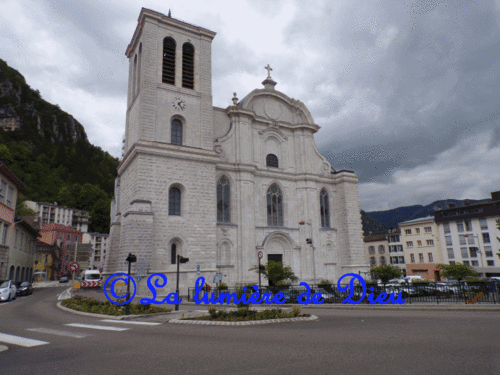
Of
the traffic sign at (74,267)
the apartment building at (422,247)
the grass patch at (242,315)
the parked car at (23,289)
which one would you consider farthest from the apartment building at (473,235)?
the parked car at (23,289)

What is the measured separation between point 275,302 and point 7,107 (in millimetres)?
112610

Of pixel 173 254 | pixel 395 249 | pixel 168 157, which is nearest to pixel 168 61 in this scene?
pixel 168 157

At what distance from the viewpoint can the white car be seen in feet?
68.3

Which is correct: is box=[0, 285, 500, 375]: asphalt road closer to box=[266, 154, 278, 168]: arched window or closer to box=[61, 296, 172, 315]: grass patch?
box=[61, 296, 172, 315]: grass patch

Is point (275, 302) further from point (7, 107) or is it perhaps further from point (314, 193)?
point (7, 107)

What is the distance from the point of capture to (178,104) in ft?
96.9

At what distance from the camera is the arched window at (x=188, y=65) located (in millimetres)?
31027

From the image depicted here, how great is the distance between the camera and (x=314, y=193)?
113 ft

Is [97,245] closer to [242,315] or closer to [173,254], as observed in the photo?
[173,254]

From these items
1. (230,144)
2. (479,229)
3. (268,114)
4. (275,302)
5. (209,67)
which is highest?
(209,67)

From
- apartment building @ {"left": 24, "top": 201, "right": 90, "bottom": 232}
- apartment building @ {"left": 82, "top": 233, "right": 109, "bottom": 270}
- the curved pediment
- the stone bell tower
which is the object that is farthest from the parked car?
apartment building @ {"left": 24, "top": 201, "right": 90, "bottom": 232}

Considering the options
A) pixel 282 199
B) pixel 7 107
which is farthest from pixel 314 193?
pixel 7 107

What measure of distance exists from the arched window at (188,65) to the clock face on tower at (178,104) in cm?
187

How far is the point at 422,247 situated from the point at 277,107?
35.1 metres
